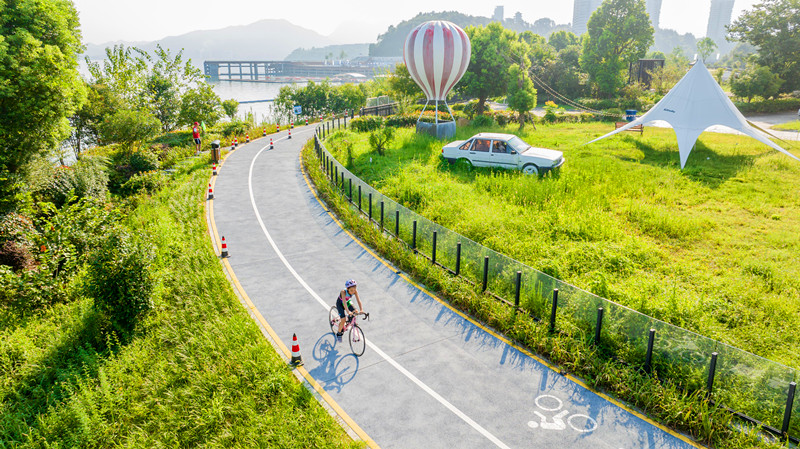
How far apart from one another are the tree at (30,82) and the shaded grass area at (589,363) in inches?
602

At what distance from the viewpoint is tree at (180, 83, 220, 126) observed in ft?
126

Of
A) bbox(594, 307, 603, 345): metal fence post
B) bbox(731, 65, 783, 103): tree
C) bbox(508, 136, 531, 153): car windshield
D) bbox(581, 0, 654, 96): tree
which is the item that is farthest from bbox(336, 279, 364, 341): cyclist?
bbox(581, 0, 654, 96): tree

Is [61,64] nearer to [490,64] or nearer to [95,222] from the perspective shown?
[95,222]

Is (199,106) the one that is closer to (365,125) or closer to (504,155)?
(365,125)

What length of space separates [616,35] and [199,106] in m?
51.8

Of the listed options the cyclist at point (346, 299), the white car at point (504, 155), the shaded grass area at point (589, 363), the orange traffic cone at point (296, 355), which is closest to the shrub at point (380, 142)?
the white car at point (504, 155)

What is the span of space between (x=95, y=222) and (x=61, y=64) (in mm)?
8008

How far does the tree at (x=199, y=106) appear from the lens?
38438 mm

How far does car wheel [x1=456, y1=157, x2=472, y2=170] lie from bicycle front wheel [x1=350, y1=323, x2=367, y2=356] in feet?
46.7

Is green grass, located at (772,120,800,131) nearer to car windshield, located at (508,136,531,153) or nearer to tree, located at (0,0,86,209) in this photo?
car windshield, located at (508,136,531,153)

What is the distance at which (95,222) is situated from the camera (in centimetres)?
1588

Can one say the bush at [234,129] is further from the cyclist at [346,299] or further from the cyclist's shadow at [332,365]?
the cyclist at [346,299]

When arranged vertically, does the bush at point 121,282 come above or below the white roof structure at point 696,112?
below

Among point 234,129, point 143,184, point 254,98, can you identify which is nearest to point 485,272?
point 143,184
